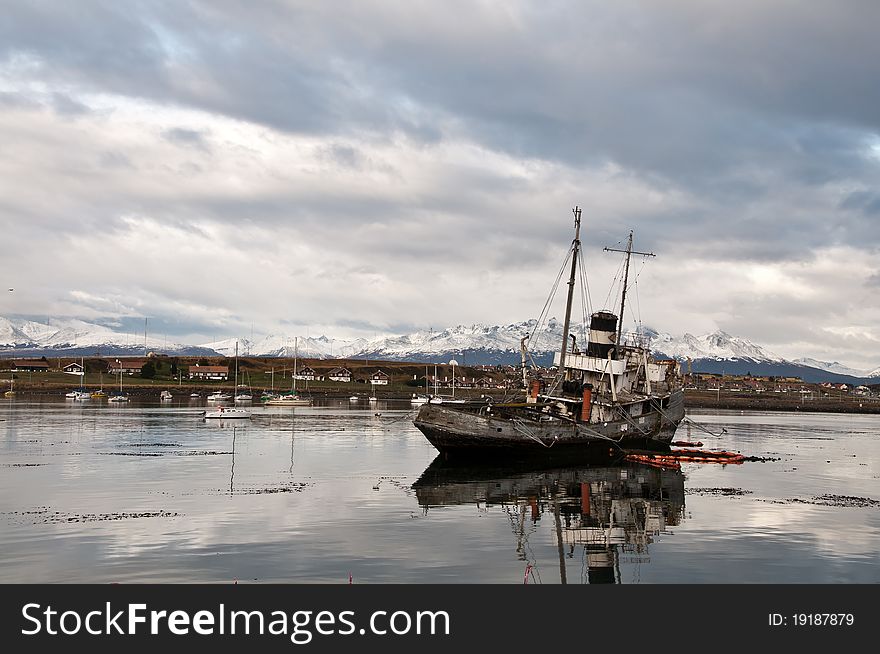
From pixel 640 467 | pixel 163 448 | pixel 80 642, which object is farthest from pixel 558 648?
pixel 163 448

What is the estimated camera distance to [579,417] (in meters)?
70.6

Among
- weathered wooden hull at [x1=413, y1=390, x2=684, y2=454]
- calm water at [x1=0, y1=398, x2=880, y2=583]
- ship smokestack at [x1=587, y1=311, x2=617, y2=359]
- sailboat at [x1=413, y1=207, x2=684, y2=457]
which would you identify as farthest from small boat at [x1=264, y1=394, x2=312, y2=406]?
weathered wooden hull at [x1=413, y1=390, x2=684, y2=454]

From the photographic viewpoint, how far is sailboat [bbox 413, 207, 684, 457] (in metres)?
64.0

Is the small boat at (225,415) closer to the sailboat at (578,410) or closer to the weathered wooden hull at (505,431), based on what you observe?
the sailboat at (578,410)

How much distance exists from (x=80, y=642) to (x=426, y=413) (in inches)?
1794

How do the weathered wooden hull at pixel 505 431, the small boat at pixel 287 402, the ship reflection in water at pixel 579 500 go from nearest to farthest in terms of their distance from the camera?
the ship reflection in water at pixel 579 500 < the weathered wooden hull at pixel 505 431 < the small boat at pixel 287 402

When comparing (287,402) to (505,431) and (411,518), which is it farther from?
(411,518)

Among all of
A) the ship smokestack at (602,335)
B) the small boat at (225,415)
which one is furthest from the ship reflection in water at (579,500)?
the small boat at (225,415)

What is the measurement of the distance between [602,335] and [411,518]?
40799mm

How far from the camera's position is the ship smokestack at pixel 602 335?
76.7 meters

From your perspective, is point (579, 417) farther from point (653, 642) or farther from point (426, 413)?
point (653, 642)

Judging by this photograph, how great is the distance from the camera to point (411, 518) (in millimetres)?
40625

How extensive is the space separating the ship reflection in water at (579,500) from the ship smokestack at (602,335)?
42.6 feet

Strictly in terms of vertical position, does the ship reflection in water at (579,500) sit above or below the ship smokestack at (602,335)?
below
